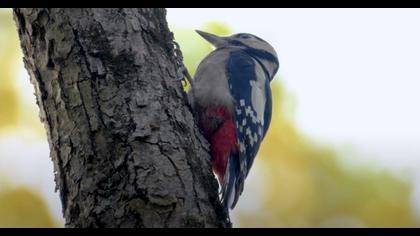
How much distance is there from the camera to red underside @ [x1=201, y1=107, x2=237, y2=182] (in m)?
3.11

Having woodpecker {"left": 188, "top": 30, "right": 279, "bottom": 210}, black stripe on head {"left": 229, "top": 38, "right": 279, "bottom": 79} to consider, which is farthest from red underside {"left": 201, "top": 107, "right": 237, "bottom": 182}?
black stripe on head {"left": 229, "top": 38, "right": 279, "bottom": 79}

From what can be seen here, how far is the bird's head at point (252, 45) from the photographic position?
424cm

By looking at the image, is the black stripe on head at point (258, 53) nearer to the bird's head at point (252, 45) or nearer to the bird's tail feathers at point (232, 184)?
the bird's head at point (252, 45)

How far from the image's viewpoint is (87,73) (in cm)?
217

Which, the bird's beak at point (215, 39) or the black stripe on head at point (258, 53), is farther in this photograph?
the black stripe on head at point (258, 53)

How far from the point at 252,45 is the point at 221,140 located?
1333 mm

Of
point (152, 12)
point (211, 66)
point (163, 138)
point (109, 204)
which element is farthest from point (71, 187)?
point (211, 66)

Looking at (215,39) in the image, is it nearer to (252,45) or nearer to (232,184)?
(252,45)

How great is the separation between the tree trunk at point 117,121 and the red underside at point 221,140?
76 centimetres

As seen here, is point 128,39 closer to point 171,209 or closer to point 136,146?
point 136,146

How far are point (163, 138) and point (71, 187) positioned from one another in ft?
1.05

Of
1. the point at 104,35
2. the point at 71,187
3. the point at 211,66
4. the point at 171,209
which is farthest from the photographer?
the point at 211,66

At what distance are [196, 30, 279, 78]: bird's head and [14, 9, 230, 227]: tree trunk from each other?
67.9 inches

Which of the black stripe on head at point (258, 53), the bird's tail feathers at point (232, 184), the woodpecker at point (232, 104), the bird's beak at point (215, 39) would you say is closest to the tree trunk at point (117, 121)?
the woodpecker at point (232, 104)
